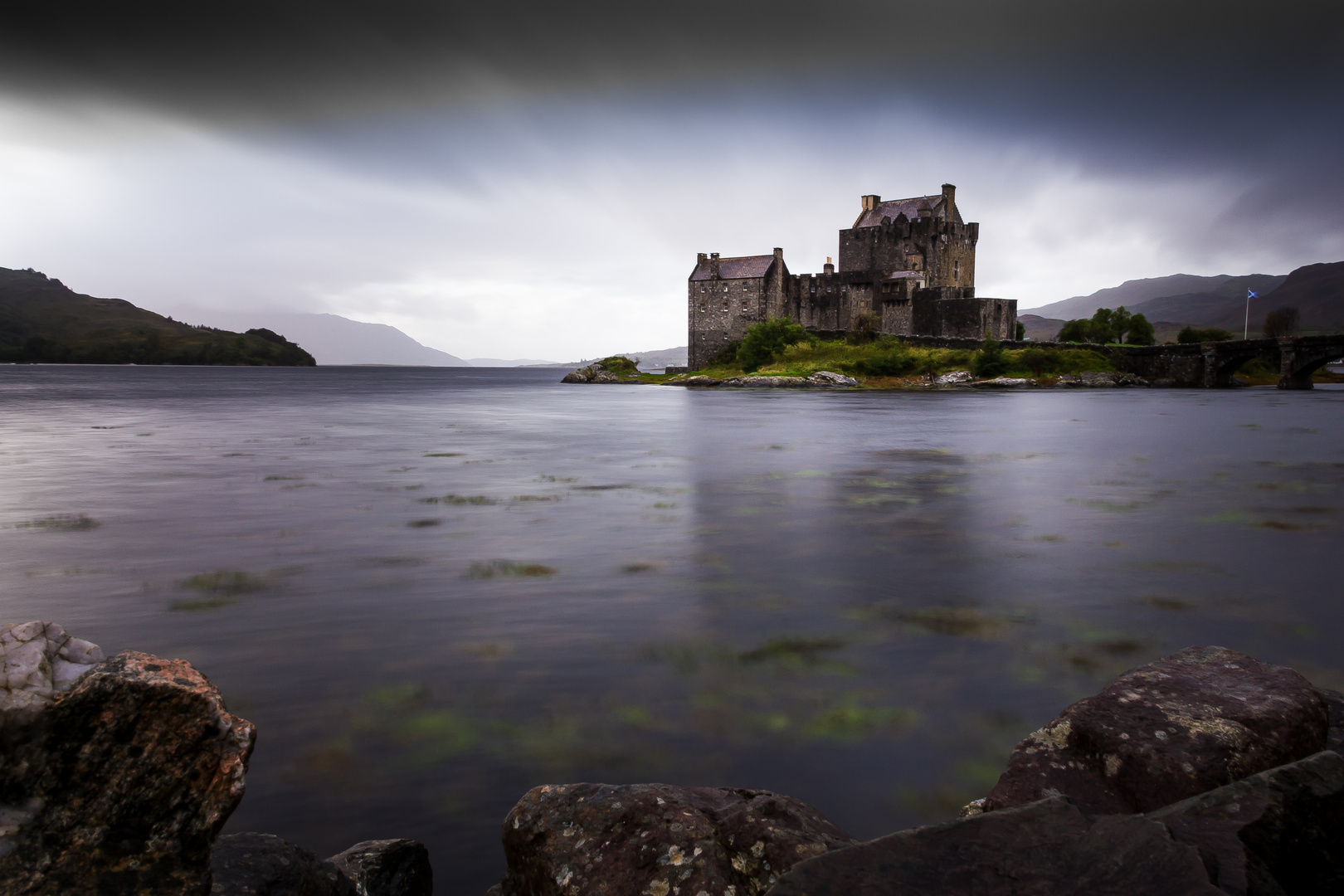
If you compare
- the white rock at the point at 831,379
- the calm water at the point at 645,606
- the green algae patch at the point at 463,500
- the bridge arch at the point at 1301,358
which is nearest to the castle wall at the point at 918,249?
the white rock at the point at 831,379

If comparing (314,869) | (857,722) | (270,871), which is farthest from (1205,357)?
(270,871)

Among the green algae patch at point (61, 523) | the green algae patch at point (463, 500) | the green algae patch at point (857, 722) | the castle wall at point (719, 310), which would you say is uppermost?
the castle wall at point (719, 310)

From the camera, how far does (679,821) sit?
9.80 ft

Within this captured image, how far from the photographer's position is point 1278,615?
7.09 metres

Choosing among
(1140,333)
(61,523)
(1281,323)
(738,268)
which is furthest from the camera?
(1281,323)

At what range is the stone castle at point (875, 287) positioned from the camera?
A: 7362 cm

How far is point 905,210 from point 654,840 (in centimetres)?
8318

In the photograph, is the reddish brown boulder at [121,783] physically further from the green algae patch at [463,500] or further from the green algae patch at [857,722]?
the green algae patch at [463,500]

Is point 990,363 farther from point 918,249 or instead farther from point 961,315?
point 918,249

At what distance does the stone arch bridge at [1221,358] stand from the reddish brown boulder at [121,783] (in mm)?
81717

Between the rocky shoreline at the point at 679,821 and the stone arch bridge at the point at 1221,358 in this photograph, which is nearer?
the rocky shoreline at the point at 679,821

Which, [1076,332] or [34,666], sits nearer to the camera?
[34,666]

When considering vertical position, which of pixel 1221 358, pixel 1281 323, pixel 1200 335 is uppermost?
pixel 1281 323

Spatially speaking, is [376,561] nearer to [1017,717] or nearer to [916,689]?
[916,689]
